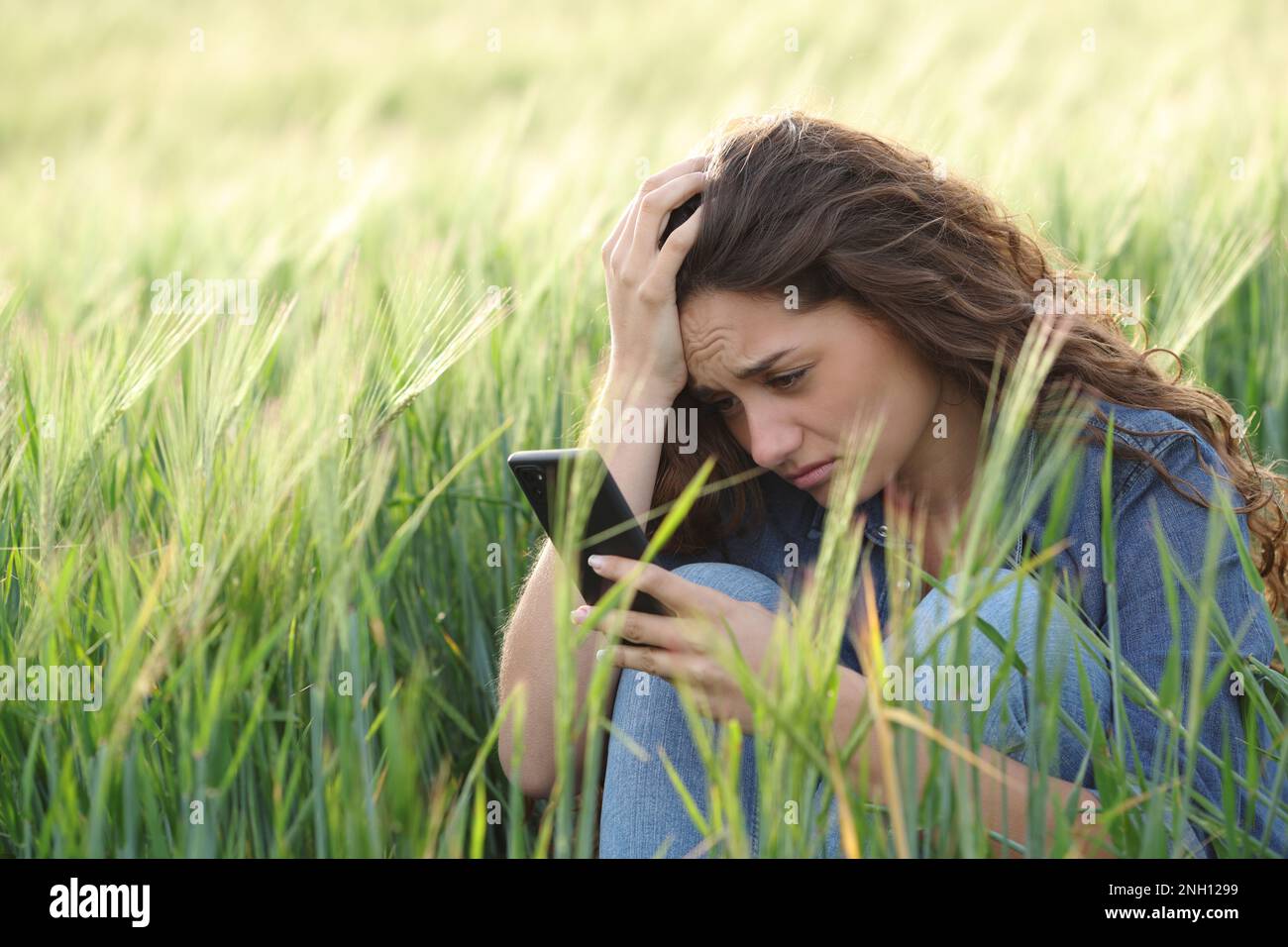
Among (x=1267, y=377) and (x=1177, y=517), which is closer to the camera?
(x=1177, y=517)

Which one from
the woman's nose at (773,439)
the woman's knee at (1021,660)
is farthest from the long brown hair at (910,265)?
the woman's knee at (1021,660)

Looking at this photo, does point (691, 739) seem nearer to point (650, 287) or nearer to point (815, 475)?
point (815, 475)

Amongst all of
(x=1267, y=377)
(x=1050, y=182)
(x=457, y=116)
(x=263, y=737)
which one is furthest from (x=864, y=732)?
(x=457, y=116)

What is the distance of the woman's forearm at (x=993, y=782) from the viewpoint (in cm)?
88

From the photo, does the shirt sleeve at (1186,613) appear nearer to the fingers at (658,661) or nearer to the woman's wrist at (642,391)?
the fingers at (658,661)

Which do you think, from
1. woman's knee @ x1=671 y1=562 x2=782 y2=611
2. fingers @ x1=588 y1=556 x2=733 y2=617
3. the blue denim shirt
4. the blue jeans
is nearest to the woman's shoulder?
the blue denim shirt

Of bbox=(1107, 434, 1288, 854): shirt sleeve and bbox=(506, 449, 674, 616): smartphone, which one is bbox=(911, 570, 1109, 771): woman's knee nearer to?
bbox=(1107, 434, 1288, 854): shirt sleeve

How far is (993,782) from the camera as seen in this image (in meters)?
1.08

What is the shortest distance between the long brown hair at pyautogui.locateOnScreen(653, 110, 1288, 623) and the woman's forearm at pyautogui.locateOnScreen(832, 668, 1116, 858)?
423 mm

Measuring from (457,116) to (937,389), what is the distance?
25.7ft

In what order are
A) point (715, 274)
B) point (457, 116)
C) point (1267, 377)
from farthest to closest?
point (457, 116), point (1267, 377), point (715, 274)

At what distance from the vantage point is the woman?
125 centimetres
